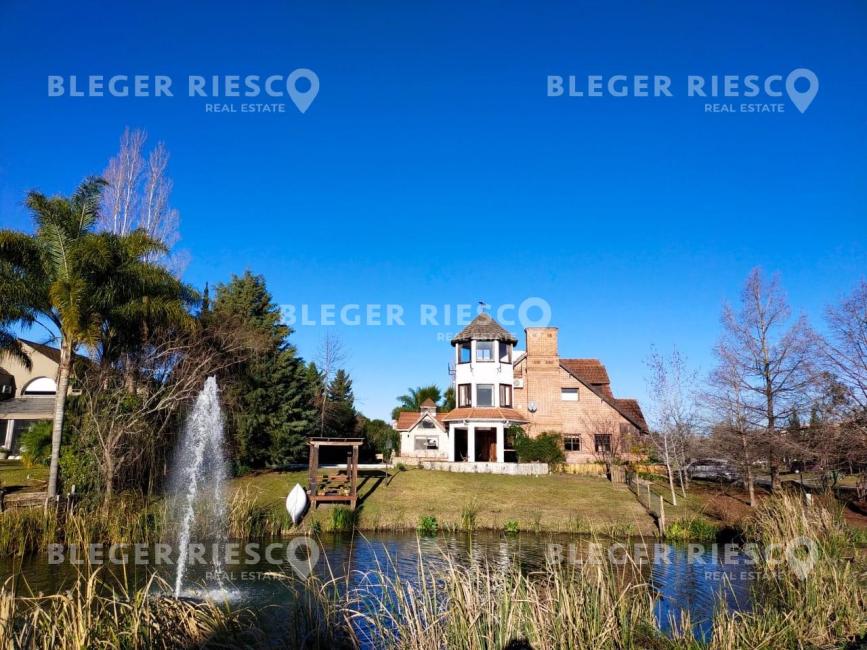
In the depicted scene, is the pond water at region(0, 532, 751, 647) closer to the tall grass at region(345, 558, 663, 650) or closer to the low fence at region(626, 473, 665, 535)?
the low fence at region(626, 473, 665, 535)

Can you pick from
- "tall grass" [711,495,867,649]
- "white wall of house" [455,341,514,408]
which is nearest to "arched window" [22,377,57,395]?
"white wall of house" [455,341,514,408]

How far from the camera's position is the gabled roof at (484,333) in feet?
132

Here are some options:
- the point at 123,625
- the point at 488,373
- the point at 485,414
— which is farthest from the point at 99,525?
the point at 488,373

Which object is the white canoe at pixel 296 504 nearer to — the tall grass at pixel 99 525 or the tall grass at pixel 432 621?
the tall grass at pixel 99 525

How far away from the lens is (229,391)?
100 ft

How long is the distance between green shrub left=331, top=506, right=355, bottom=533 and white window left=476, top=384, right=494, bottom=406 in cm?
1830

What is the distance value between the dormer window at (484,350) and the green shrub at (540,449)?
603 centimetres

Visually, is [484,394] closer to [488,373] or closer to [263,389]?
[488,373]

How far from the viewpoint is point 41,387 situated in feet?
150

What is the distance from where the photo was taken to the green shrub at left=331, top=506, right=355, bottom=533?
873 inches

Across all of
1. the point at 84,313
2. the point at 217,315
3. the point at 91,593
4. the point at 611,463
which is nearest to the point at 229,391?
the point at 217,315

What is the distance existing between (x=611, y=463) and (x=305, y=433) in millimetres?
19173

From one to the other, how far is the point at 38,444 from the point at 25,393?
63.6ft

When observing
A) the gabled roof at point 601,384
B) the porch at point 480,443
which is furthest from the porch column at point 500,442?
the gabled roof at point 601,384
